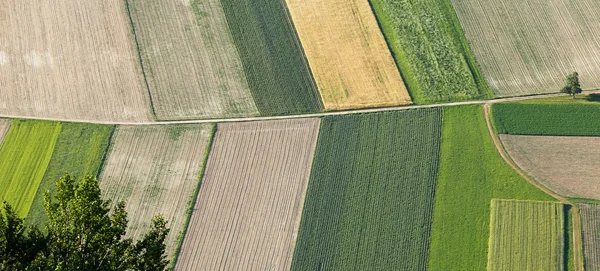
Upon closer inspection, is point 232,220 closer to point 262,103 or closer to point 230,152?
point 230,152

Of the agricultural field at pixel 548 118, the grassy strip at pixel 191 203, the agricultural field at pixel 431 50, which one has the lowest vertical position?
the grassy strip at pixel 191 203

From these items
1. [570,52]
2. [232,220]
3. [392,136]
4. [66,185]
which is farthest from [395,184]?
[66,185]

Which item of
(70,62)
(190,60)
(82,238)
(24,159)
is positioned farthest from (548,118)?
(82,238)

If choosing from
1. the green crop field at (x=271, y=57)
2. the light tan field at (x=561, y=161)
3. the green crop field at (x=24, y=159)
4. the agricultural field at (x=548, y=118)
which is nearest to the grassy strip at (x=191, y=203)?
the green crop field at (x=271, y=57)

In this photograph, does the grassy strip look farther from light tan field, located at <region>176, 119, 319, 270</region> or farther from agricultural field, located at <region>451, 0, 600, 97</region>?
agricultural field, located at <region>451, 0, 600, 97</region>

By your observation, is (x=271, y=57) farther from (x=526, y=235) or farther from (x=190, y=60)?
(x=526, y=235)

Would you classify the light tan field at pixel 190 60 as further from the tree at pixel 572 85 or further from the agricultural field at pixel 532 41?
the tree at pixel 572 85
